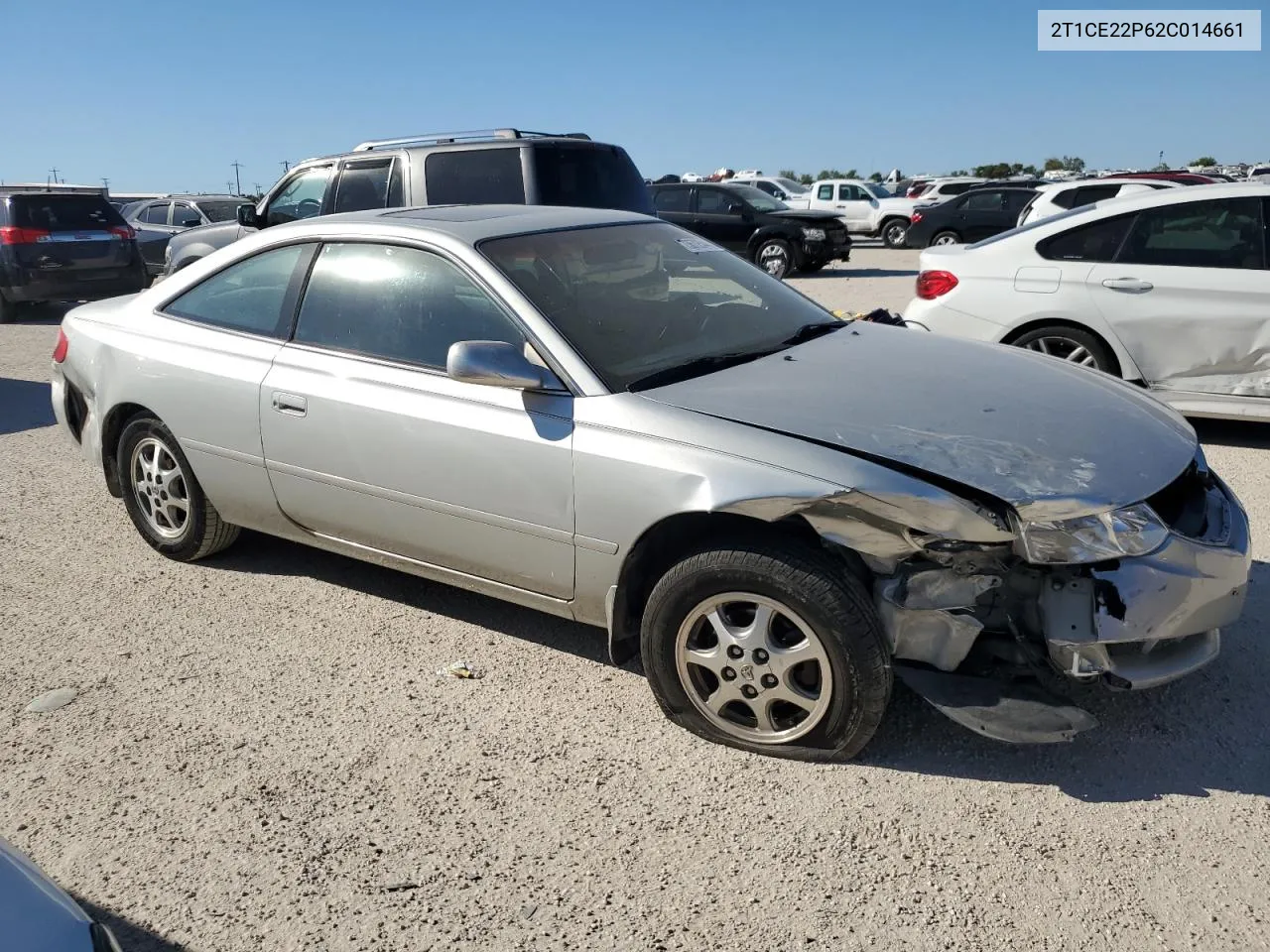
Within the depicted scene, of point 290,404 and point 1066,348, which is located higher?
point 290,404

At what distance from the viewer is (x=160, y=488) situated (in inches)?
191

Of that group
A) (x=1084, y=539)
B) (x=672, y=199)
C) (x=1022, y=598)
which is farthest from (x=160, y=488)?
(x=672, y=199)

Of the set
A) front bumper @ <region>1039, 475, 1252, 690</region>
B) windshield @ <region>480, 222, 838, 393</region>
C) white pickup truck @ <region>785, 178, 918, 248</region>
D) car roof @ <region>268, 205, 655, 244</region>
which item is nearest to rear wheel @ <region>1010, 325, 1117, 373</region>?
windshield @ <region>480, 222, 838, 393</region>

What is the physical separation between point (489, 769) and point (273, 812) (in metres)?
0.63

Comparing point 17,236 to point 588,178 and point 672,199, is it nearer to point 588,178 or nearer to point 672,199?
point 588,178

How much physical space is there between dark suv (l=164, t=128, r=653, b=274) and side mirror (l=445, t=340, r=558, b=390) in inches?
207

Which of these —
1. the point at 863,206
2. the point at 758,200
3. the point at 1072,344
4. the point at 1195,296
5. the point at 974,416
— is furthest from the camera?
the point at 863,206

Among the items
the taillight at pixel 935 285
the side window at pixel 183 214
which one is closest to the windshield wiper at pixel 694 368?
the taillight at pixel 935 285

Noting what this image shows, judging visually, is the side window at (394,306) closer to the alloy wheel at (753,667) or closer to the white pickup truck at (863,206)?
the alloy wheel at (753,667)

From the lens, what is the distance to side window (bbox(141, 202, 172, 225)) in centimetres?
1959

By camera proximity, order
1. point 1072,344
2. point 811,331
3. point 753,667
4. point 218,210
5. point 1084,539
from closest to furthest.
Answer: point 1084,539, point 753,667, point 811,331, point 1072,344, point 218,210

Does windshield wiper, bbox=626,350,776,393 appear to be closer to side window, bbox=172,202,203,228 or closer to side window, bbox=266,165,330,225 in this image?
side window, bbox=266,165,330,225

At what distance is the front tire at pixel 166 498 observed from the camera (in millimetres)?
4754

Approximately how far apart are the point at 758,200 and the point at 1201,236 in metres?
13.0
